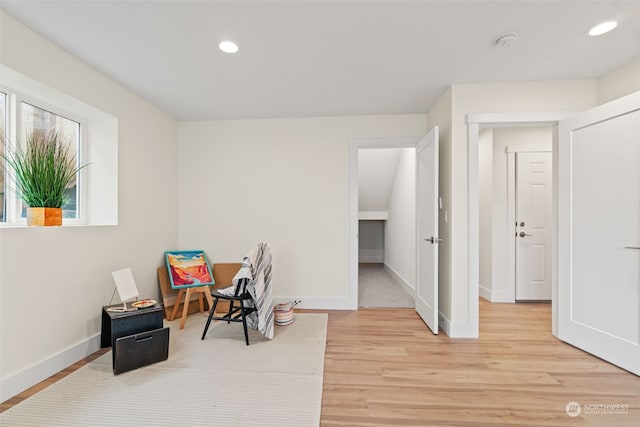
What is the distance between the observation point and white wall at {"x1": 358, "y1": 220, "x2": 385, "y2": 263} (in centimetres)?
695

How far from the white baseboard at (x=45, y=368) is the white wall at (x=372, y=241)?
5491 millimetres

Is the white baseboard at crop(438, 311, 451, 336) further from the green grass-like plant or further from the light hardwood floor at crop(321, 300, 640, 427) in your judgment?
the green grass-like plant

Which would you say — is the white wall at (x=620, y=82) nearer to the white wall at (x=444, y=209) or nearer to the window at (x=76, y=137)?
the white wall at (x=444, y=209)

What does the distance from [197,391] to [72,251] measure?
4.71ft

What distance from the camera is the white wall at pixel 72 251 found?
5.76 ft

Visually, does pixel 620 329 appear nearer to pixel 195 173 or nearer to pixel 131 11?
pixel 131 11

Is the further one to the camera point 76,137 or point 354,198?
point 354,198

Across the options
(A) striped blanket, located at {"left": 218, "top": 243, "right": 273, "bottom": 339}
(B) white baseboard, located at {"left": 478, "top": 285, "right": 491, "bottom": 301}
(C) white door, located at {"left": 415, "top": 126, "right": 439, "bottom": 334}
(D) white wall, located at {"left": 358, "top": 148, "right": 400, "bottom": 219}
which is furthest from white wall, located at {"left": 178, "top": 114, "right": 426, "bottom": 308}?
(B) white baseboard, located at {"left": 478, "top": 285, "right": 491, "bottom": 301}

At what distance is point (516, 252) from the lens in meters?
3.75

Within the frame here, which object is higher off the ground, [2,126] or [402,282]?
[2,126]

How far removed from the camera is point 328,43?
2.00 m

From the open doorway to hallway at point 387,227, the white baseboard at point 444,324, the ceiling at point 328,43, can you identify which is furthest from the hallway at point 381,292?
the ceiling at point 328,43

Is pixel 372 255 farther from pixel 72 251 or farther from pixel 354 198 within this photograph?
pixel 72 251

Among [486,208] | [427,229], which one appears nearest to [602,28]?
[427,229]
